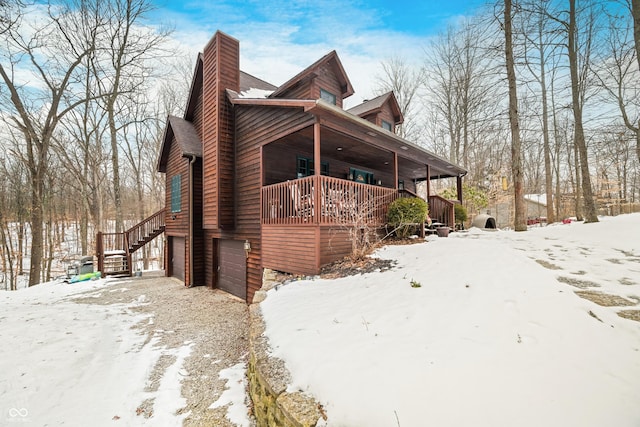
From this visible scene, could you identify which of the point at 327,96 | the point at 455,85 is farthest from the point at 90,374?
the point at 455,85

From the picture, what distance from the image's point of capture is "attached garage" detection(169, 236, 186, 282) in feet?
36.8

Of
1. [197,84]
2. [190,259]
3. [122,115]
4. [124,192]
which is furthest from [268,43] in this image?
[124,192]

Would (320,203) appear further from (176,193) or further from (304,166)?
(176,193)

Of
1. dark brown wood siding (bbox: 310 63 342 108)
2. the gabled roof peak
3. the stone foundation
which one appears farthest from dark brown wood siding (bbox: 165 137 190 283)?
the stone foundation

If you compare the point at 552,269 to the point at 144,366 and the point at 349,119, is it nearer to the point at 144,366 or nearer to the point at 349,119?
the point at 349,119

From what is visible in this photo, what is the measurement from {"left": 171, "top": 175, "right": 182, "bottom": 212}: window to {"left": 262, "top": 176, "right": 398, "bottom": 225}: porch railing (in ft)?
18.9

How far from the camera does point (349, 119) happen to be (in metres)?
6.19

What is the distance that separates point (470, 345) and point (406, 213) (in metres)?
5.41

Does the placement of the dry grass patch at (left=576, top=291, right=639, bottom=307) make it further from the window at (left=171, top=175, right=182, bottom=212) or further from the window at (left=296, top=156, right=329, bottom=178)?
the window at (left=171, top=175, right=182, bottom=212)

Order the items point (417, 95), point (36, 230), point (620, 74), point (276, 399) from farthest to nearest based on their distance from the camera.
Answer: point (417, 95), point (620, 74), point (36, 230), point (276, 399)

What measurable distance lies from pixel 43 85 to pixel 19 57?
1.37m

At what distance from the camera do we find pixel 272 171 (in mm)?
8148

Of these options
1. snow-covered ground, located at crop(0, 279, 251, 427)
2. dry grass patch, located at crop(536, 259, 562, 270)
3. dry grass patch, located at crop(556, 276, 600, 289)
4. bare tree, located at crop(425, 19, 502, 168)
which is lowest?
snow-covered ground, located at crop(0, 279, 251, 427)

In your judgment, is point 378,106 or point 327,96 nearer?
point 327,96
